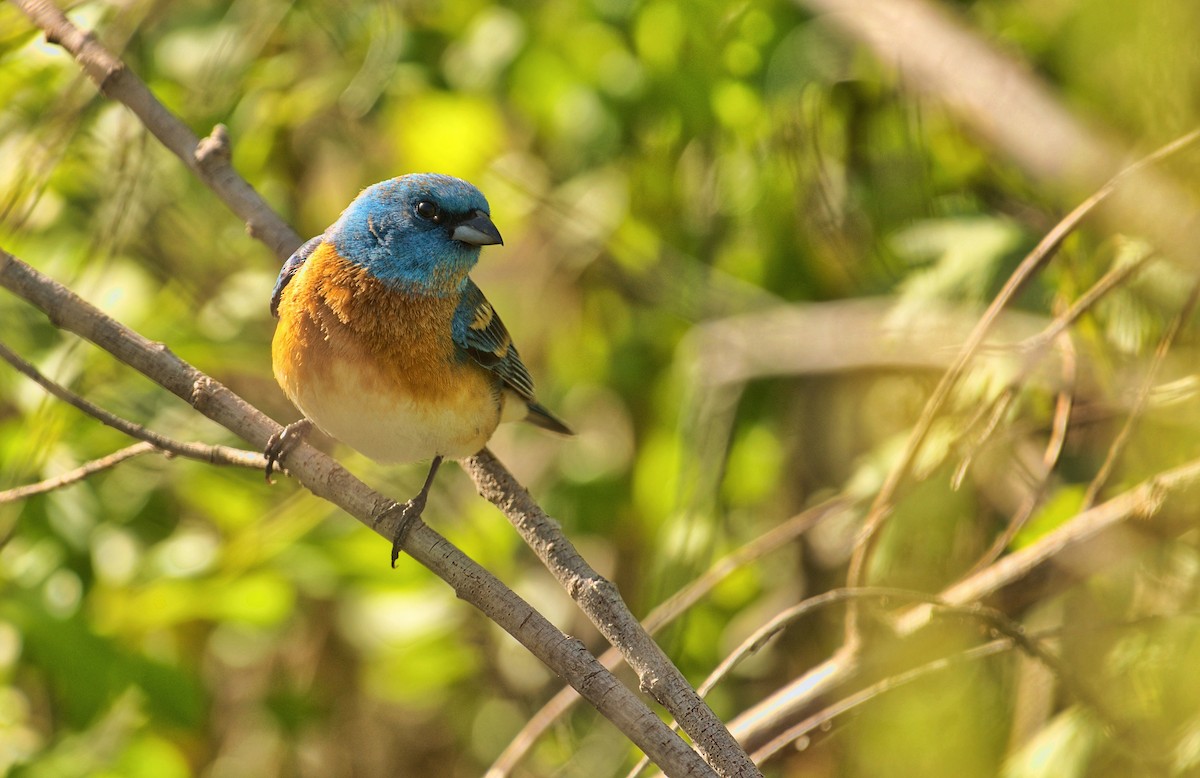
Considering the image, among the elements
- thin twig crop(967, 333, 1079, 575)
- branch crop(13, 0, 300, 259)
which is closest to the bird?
branch crop(13, 0, 300, 259)

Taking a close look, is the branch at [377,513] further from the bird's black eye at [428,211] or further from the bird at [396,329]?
the bird's black eye at [428,211]

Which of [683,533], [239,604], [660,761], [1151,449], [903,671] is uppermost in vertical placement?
Answer: [683,533]

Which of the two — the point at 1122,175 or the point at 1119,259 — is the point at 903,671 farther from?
the point at 1119,259

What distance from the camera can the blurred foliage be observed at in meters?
2.77

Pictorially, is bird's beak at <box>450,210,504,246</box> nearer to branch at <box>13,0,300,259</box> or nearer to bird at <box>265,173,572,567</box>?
bird at <box>265,173,572,567</box>

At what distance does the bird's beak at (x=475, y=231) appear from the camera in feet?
9.36

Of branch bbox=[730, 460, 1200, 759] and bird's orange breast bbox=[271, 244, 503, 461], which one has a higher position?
bird's orange breast bbox=[271, 244, 503, 461]

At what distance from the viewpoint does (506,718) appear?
172 inches

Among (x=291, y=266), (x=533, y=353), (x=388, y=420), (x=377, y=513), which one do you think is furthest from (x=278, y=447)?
(x=533, y=353)

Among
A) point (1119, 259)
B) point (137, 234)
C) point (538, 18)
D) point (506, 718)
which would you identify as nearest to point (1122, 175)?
point (1119, 259)

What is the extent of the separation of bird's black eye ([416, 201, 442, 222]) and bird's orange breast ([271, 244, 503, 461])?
0.21 m

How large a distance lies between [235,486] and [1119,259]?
250 centimetres

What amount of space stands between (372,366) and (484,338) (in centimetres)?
37

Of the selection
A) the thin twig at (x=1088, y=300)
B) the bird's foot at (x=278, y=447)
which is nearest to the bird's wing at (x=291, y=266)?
the bird's foot at (x=278, y=447)
